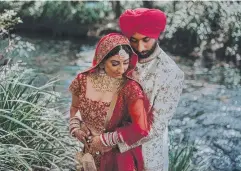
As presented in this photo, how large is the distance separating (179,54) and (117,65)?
1849 mm

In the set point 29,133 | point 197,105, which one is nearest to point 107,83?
point 29,133

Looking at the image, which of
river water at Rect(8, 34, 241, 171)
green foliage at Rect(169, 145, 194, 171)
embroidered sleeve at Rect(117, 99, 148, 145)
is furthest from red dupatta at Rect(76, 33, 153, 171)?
river water at Rect(8, 34, 241, 171)

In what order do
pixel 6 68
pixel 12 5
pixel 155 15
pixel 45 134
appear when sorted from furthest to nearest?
pixel 12 5 < pixel 6 68 < pixel 45 134 < pixel 155 15

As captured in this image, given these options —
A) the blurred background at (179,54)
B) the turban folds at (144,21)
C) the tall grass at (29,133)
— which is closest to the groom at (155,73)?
the turban folds at (144,21)

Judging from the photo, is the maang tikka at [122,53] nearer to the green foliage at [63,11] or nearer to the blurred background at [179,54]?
the blurred background at [179,54]

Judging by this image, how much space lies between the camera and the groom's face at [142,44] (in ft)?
5.85

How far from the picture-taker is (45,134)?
2.64 metres

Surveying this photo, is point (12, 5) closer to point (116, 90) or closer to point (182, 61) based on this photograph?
point (182, 61)

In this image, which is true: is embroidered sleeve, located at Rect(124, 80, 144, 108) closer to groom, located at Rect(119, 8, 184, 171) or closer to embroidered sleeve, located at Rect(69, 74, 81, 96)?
groom, located at Rect(119, 8, 184, 171)

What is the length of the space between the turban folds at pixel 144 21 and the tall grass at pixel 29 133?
90cm

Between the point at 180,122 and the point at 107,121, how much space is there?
1.67m

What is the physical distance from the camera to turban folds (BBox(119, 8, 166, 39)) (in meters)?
1.74

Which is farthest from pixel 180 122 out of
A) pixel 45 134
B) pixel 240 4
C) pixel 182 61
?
pixel 45 134

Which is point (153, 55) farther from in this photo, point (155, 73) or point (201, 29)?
point (201, 29)
